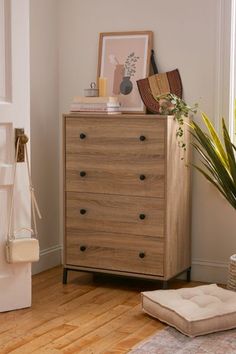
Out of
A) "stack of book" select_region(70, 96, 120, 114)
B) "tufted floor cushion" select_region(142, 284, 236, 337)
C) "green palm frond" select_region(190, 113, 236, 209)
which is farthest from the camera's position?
"stack of book" select_region(70, 96, 120, 114)

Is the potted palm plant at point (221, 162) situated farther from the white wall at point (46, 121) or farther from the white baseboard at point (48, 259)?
the white baseboard at point (48, 259)

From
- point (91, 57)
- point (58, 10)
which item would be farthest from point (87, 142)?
point (58, 10)

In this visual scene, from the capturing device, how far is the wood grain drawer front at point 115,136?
4.15m

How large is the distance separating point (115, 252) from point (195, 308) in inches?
34.4

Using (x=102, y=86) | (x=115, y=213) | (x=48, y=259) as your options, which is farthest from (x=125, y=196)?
(x=48, y=259)

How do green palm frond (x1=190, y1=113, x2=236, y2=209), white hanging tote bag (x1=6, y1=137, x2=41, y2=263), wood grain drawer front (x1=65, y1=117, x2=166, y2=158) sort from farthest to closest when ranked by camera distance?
wood grain drawer front (x1=65, y1=117, x2=166, y2=158), green palm frond (x1=190, y1=113, x2=236, y2=209), white hanging tote bag (x1=6, y1=137, x2=41, y2=263)

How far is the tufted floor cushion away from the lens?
3.47 metres

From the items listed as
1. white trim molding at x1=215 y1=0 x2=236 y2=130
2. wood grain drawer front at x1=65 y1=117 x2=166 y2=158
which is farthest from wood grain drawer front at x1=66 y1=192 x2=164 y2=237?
white trim molding at x1=215 y1=0 x2=236 y2=130

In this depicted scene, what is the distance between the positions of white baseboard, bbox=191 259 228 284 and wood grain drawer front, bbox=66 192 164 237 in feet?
1.77

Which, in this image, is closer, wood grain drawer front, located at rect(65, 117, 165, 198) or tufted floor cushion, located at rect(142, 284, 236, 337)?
tufted floor cushion, located at rect(142, 284, 236, 337)

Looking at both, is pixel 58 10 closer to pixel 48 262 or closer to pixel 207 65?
pixel 207 65

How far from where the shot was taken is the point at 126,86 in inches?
182

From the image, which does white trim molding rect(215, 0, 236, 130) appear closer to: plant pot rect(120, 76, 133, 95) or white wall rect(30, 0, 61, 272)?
plant pot rect(120, 76, 133, 95)

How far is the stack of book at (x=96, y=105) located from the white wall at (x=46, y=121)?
42 cm
